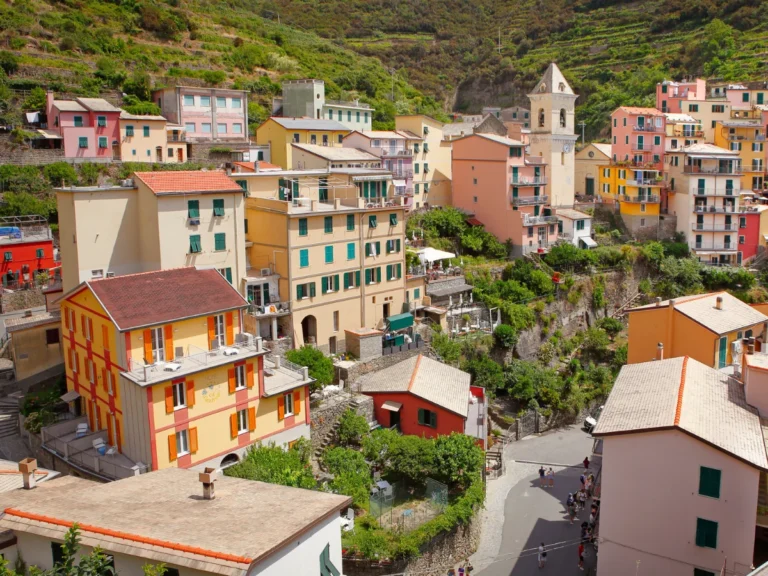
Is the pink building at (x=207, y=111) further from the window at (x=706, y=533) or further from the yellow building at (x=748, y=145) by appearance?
the window at (x=706, y=533)

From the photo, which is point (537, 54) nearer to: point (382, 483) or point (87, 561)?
point (382, 483)

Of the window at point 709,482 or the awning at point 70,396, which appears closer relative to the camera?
the window at point 709,482

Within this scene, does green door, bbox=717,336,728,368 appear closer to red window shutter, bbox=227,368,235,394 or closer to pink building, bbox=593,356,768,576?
pink building, bbox=593,356,768,576

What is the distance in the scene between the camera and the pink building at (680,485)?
2416 centimetres

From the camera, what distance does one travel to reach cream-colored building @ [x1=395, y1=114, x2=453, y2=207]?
204 ft

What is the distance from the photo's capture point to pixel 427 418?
121 ft

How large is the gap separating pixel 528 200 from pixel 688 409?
109 ft

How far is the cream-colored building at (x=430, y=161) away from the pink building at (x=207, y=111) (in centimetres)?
1312

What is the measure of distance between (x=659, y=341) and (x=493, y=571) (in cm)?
1475

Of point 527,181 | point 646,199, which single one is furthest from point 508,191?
point 646,199

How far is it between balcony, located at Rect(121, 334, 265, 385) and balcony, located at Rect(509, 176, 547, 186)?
99.1ft

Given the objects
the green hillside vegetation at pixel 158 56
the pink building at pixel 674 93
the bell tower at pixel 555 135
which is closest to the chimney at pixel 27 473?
the green hillside vegetation at pixel 158 56

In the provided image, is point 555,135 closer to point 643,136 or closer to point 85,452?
point 643,136

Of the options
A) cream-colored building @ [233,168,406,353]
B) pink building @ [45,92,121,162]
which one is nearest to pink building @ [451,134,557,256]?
cream-colored building @ [233,168,406,353]
